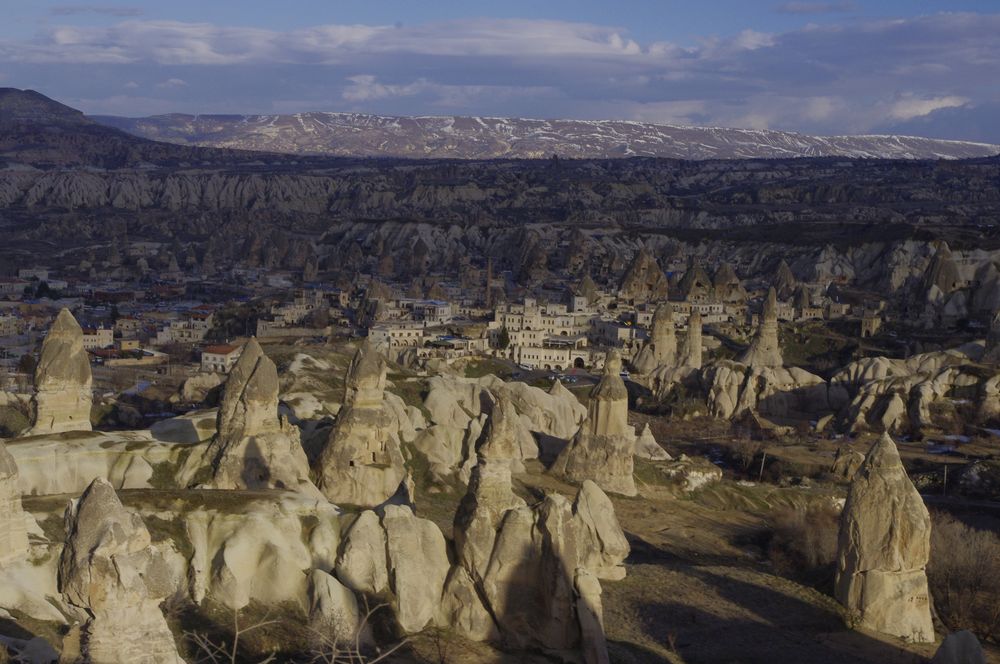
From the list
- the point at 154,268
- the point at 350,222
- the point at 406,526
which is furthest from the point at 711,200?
the point at 406,526

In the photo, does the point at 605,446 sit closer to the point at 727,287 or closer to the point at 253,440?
the point at 253,440

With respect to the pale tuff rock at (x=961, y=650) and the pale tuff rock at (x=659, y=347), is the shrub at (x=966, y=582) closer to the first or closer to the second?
the pale tuff rock at (x=961, y=650)

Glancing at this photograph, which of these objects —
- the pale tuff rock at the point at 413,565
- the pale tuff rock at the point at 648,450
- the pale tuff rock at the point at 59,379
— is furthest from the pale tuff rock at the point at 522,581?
the pale tuff rock at the point at 648,450

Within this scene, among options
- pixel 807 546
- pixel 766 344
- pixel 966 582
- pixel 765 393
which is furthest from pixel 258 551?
pixel 766 344

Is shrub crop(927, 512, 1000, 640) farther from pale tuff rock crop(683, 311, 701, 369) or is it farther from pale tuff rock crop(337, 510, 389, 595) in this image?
pale tuff rock crop(683, 311, 701, 369)

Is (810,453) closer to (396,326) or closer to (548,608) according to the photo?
(548,608)

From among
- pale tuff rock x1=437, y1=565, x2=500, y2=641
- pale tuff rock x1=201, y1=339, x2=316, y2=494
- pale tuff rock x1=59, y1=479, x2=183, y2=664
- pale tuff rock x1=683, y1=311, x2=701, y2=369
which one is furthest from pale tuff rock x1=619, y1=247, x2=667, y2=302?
pale tuff rock x1=59, y1=479, x2=183, y2=664

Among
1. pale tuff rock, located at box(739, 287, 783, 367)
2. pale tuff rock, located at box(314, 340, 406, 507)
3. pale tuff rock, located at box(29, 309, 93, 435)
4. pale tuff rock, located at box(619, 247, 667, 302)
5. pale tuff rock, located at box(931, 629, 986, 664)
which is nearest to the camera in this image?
pale tuff rock, located at box(931, 629, 986, 664)
